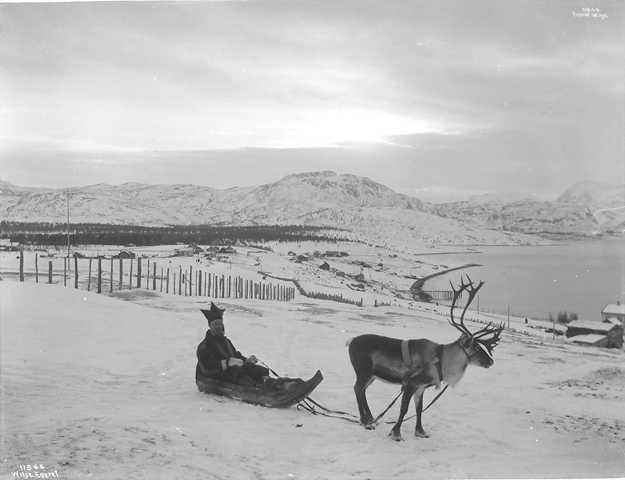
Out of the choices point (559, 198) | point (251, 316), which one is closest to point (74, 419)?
point (251, 316)

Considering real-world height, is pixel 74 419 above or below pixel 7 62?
below

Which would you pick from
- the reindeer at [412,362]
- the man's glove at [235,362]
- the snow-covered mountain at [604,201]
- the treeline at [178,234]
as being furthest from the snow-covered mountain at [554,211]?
the man's glove at [235,362]

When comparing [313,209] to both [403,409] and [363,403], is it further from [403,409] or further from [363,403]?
[403,409]

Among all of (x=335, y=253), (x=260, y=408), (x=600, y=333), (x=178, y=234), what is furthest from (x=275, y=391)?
(x=600, y=333)

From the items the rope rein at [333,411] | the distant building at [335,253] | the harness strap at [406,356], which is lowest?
the rope rein at [333,411]

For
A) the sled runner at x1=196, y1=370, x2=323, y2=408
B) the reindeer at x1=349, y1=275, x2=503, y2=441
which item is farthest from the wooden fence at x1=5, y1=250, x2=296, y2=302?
the reindeer at x1=349, y1=275, x2=503, y2=441

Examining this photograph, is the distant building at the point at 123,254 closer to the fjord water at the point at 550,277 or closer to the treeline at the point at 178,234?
the treeline at the point at 178,234

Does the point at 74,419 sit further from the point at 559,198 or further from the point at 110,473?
the point at 559,198
